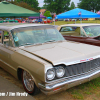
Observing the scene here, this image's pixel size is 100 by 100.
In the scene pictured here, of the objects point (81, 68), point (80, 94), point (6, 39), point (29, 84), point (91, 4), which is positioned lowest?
point (80, 94)

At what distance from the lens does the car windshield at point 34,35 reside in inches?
150

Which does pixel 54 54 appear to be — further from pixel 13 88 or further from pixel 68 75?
pixel 13 88

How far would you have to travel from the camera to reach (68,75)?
2.86 meters

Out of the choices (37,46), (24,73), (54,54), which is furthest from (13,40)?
(54,54)

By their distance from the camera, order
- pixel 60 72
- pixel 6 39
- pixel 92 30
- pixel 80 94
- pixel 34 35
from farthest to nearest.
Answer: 1. pixel 92 30
2. pixel 6 39
3. pixel 34 35
4. pixel 80 94
5. pixel 60 72

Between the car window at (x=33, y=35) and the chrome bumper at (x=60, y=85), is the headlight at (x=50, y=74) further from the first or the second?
the car window at (x=33, y=35)

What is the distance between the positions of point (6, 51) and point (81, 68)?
6.94 feet

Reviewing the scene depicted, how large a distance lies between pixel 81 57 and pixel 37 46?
126 centimetres

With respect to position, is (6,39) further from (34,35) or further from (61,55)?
(61,55)

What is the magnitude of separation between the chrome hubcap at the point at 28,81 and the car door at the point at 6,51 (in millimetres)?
473

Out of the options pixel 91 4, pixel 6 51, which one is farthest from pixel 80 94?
pixel 91 4

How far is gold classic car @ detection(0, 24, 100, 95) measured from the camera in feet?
8.75

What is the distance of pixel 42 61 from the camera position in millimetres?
2736

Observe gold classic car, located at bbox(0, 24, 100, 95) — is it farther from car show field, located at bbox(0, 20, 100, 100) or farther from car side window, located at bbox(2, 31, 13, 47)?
car show field, located at bbox(0, 20, 100, 100)
